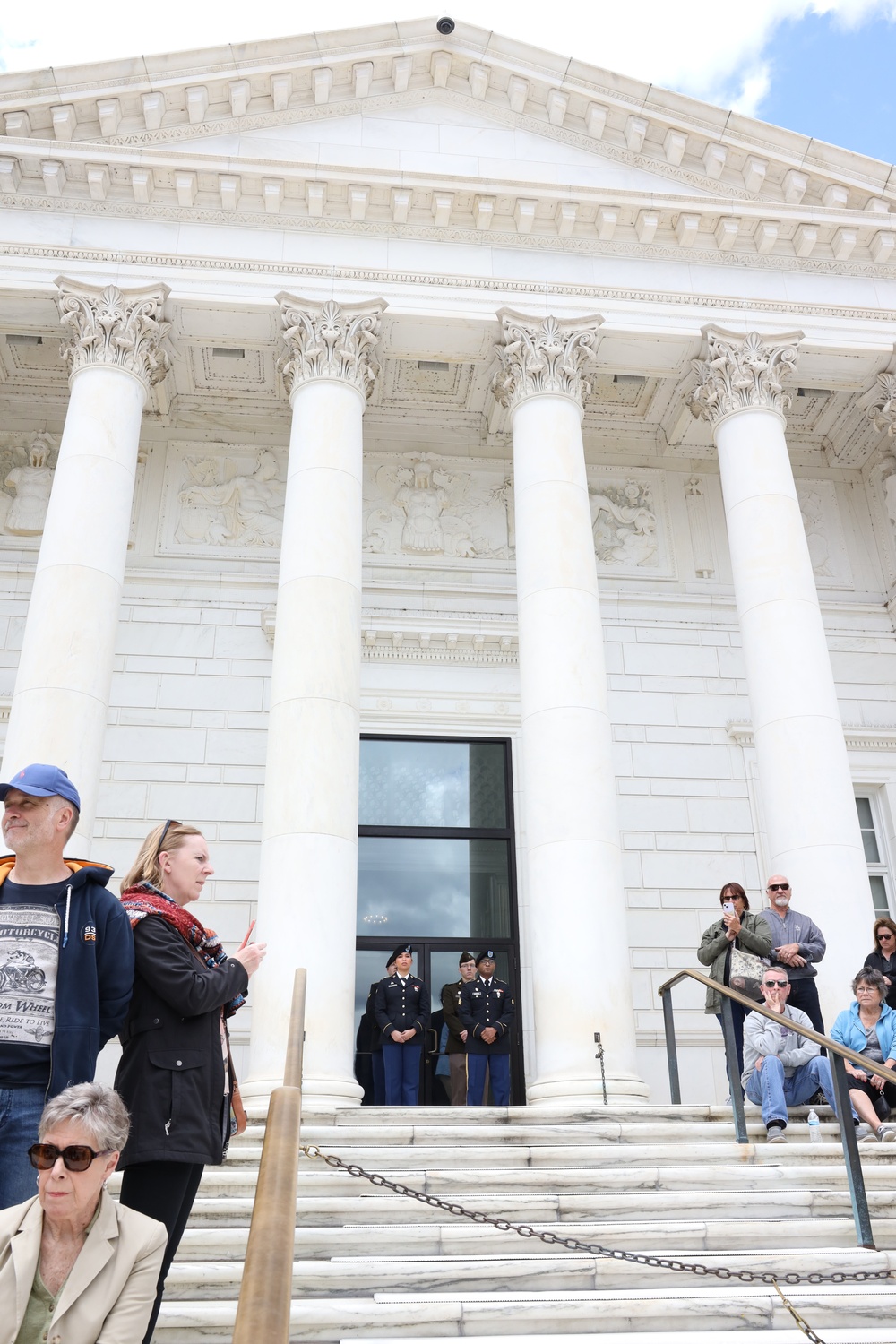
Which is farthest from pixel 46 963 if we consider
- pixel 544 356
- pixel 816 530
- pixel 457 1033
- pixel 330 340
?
pixel 816 530

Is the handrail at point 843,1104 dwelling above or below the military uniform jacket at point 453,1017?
below

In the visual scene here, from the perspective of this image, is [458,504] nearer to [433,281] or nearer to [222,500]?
[222,500]

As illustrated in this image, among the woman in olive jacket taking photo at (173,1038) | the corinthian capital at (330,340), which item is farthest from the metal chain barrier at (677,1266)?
the corinthian capital at (330,340)

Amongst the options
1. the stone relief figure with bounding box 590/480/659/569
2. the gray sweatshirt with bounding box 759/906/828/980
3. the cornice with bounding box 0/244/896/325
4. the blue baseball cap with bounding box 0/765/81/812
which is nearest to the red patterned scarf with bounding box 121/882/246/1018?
the blue baseball cap with bounding box 0/765/81/812

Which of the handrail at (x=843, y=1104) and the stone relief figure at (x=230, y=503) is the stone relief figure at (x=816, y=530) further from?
the handrail at (x=843, y=1104)

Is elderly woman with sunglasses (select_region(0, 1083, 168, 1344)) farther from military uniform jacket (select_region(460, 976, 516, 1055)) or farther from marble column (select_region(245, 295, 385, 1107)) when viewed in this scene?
military uniform jacket (select_region(460, 976, 516, 1055))

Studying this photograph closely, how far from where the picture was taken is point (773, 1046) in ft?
27.3

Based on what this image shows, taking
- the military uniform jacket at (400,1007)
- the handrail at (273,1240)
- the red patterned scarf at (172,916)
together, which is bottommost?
the handrail at (273,1240)

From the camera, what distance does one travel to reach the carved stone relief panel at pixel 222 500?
17.1 m

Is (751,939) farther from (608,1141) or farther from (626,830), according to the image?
(626,830)

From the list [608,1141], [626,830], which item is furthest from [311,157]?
[608,1141]

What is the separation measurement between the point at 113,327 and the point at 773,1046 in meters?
10.9

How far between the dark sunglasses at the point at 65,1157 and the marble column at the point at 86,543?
7.94m

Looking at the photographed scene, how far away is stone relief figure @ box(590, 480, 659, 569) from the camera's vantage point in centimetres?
1789
